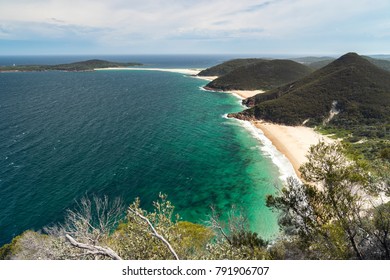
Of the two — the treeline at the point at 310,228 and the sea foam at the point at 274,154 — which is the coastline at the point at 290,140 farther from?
the treeline at the point at 310,228

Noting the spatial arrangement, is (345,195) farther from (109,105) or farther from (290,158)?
(109,105)

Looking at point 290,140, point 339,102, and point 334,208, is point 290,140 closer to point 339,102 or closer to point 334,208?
point 339,102

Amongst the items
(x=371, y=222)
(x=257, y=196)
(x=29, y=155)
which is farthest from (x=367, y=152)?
(x=29, y=155)

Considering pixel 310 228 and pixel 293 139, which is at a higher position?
pixel 310 228

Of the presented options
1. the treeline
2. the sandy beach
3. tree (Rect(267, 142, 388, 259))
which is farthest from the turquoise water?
tree (Rect(267, 142, 388, 259))

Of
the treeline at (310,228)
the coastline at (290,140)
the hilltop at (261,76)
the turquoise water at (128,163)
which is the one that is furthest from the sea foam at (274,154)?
the hilltop at (261,76)

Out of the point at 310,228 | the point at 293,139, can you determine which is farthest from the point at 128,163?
the point at 293,139
